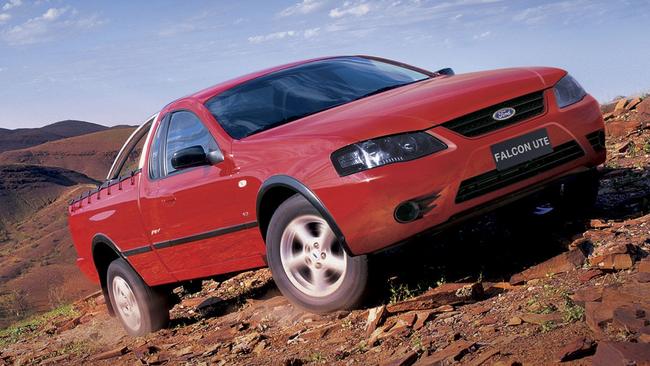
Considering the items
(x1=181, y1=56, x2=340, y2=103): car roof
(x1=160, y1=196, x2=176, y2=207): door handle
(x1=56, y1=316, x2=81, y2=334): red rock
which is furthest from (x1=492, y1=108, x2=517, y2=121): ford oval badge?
(x1=56, y1=316, x2=81, y2=334): red rock

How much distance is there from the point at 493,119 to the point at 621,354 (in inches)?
83.1

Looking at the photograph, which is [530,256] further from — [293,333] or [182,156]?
[182,156]

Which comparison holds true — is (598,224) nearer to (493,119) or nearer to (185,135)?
(493,119)

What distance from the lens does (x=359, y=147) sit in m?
4.79

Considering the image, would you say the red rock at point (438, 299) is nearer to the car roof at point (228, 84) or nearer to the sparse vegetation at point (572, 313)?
the sparse vegetation at point (572, 313)

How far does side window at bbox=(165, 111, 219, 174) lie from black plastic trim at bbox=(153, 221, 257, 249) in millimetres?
540

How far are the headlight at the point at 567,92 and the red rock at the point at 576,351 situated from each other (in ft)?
7.29

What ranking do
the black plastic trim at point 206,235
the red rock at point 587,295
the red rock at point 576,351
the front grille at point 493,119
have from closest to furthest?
the red rock at point 576,351 < the red rock at point 587,295 < the front grille at point 493,119 < the black plastic trim at point 206,235

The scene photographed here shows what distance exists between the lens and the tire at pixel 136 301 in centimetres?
738

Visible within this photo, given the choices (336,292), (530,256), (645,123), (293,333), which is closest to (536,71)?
(530,256)

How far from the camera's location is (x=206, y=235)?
20.0ft

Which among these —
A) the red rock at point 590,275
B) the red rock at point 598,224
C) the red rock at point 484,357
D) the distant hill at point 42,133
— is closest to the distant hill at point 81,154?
the distant hill at point 42,133

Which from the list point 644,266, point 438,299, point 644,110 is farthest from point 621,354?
point 644,110

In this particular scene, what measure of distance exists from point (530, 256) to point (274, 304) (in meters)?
2.02
